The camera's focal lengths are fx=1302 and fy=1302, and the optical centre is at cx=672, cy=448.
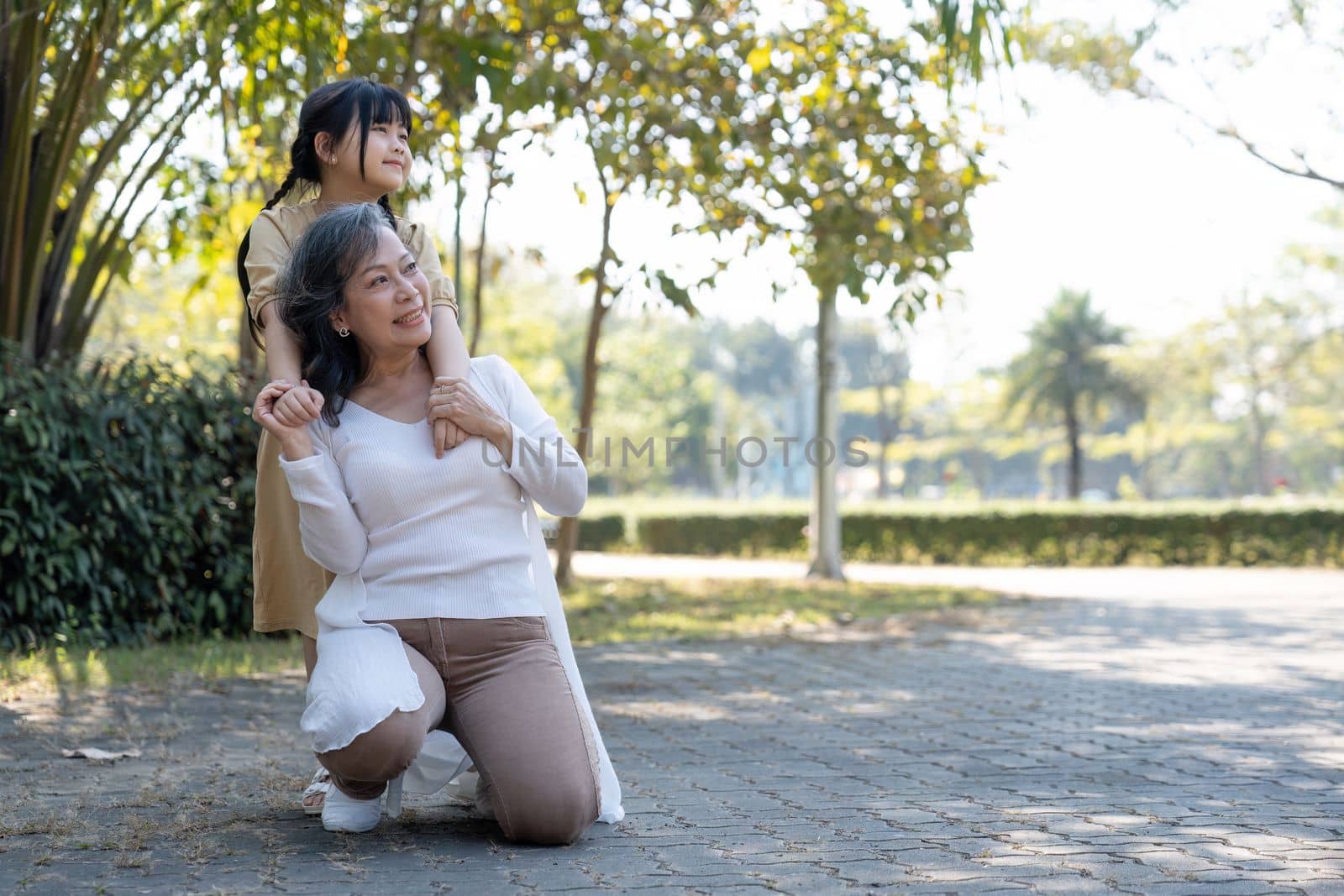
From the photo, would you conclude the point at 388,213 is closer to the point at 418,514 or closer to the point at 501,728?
the point at 418,514

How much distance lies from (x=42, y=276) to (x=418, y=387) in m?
5.46

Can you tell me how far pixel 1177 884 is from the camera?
2.74 m

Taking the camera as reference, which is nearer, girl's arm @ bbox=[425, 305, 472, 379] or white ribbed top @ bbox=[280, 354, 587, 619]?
white ribbed top @ bbox=[280, 354, 587, 619]

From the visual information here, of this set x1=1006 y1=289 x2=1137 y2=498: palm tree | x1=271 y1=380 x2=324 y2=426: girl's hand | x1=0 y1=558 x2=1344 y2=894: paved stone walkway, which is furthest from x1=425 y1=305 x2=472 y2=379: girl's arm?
x1=1006 y1=289 x2=1137 y2=498: palm tree

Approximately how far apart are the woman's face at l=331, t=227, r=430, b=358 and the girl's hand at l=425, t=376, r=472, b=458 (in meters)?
0.16

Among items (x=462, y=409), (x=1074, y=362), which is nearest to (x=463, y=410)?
(x=462, y=409)

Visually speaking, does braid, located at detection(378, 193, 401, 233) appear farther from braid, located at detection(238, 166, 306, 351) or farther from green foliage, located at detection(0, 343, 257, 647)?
green foliage, located at detection(0, 343, 257, 647)

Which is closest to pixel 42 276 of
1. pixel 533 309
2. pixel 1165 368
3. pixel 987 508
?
pixel 987 508

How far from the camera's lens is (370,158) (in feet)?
11.6

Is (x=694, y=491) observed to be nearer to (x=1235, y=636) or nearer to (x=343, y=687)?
(x=1235, y=636)

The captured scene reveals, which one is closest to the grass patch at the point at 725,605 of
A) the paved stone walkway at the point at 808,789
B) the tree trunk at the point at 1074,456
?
the paved stone walkway at the point at 808,789

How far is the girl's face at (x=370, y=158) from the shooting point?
11.6ft

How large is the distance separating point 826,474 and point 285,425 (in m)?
12.3

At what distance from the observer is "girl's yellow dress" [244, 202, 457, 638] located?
3531 millimetres
